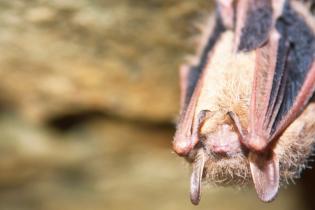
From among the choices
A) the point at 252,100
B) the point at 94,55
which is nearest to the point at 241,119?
the point at 252,100

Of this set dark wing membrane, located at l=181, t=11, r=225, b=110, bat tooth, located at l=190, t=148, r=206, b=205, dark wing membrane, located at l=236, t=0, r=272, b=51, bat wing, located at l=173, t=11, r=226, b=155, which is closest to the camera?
bat tooth, located at l=190, t=148, r=206, b=205

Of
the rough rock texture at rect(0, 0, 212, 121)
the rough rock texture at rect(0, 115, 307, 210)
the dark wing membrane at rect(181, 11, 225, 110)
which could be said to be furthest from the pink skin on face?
the rough rock texture at rect(0, 115, 307, 210)

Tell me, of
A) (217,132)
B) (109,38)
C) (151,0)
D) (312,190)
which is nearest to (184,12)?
(151,0)

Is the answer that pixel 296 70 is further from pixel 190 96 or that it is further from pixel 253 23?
pixel 190 96

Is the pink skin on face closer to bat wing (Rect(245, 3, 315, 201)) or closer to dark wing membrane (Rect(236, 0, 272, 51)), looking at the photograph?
bat wing (Rect(245, 3, 315, 201))

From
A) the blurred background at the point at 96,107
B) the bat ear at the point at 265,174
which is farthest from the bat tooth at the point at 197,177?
the blurred background at the point at 96,107

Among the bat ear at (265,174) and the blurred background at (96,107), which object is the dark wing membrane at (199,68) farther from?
the bat ear at (265,174)
